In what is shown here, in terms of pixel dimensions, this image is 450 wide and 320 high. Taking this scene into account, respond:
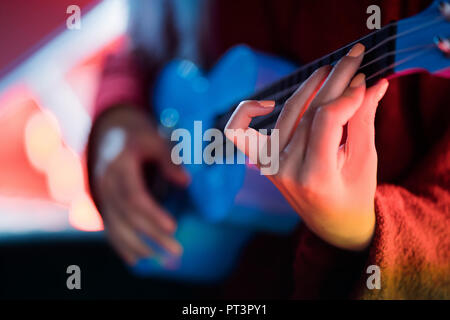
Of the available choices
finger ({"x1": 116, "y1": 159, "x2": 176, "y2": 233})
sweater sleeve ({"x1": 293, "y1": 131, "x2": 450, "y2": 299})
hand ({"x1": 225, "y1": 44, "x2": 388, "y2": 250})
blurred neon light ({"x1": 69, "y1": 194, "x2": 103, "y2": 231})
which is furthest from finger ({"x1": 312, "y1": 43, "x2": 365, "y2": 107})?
blurred neon light ({"x1": 69, "y1": 194, "x2": 103, "y2": 231})

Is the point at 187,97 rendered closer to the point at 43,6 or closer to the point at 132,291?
the point at 132,291

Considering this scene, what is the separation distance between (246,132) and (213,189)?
26cm

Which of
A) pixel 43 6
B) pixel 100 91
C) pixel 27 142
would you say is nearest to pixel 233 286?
pixel 100 91

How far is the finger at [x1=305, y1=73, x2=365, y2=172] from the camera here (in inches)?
11.7

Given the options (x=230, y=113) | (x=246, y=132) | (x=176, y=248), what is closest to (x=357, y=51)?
(x=246, y=132)

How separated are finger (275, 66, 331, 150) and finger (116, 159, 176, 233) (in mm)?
366

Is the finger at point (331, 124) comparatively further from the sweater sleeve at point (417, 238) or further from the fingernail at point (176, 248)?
the fingernail at point (176, 248)

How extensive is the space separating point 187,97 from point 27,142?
875 mm

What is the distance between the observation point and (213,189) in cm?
61

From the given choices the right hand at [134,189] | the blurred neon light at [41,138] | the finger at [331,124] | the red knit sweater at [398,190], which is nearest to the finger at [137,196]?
the right hand at [134,189]

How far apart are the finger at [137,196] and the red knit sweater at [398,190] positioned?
11.5 inches

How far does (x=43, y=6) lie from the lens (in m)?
1.07

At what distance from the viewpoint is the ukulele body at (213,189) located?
533 millimetres

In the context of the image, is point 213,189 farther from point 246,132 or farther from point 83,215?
point 83,215
